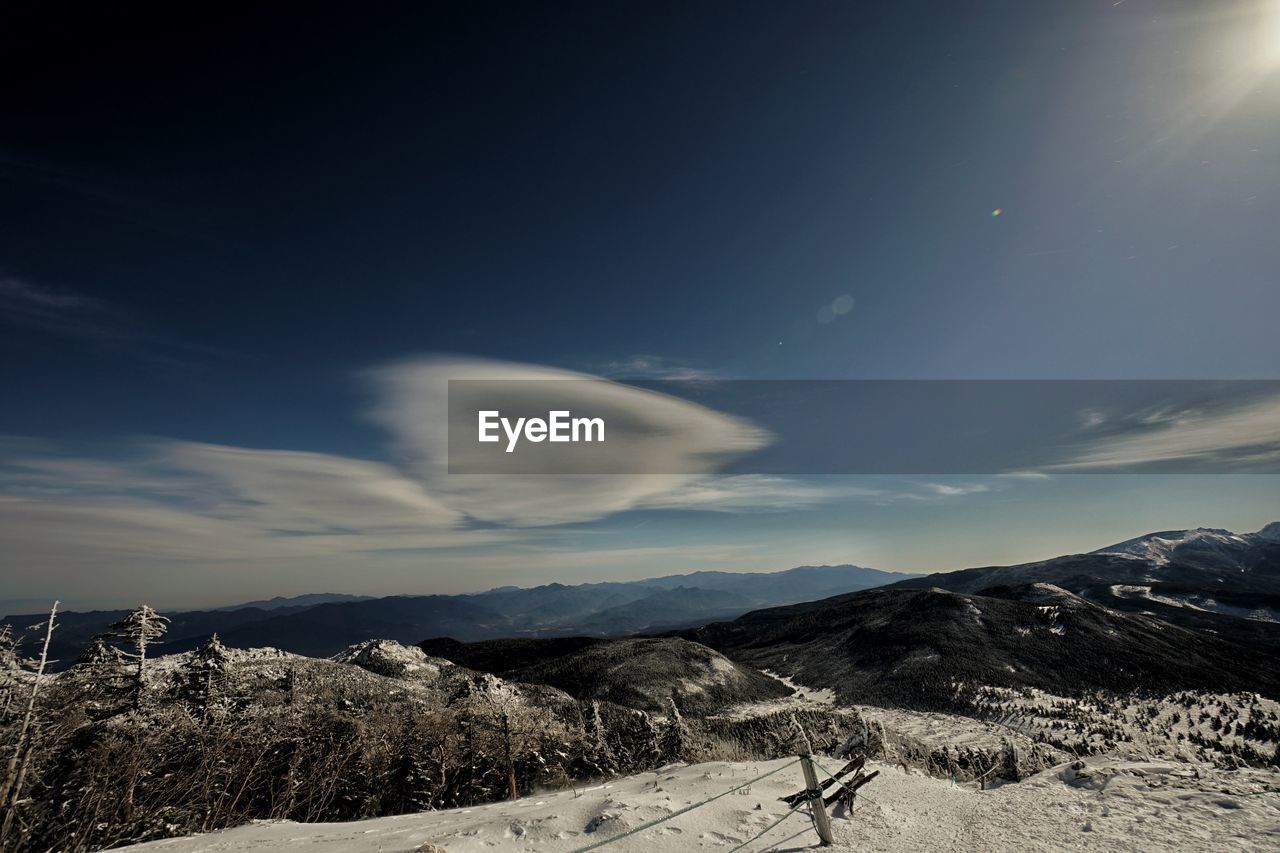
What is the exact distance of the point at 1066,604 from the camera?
77812 mm

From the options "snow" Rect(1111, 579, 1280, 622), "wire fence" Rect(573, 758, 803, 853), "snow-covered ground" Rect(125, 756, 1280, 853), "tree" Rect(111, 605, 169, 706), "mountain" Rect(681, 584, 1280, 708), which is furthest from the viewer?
"snow" Rect(1111, 579, 1280, 622)

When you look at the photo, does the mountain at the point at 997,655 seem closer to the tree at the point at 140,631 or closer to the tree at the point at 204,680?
the tree at the point at 204,680

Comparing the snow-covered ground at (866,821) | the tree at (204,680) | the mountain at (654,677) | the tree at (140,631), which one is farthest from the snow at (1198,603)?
the tree at (140,631)

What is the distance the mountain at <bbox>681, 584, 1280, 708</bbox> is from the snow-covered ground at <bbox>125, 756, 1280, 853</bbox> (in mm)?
36023

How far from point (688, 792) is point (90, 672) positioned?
24775mm

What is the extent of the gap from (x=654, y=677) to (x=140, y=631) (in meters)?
40.8

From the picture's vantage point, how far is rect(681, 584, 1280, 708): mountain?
48344 millimetres

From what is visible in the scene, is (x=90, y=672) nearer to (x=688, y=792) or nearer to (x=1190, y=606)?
(x=688, y=792)

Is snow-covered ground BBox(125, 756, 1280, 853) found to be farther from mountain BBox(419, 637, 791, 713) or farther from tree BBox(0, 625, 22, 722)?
mountain BBox(419, 637, 791, 713)

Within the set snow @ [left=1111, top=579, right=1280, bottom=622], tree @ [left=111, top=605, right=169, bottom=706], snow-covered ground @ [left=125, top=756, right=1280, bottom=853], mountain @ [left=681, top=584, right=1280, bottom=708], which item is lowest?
snow @ [left=1111, top=579, right=1280, bottom=622]

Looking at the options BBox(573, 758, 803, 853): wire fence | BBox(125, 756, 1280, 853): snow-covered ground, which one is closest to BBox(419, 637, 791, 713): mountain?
BBox(125, 756, 1280, 853): snow-covered ground

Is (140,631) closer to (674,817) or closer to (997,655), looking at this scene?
(674,817)

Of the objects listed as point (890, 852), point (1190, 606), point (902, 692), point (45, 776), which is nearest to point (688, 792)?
point (890, 852)

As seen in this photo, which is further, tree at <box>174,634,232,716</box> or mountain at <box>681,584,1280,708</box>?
mountain at <box>681,584,1280,708</box>
